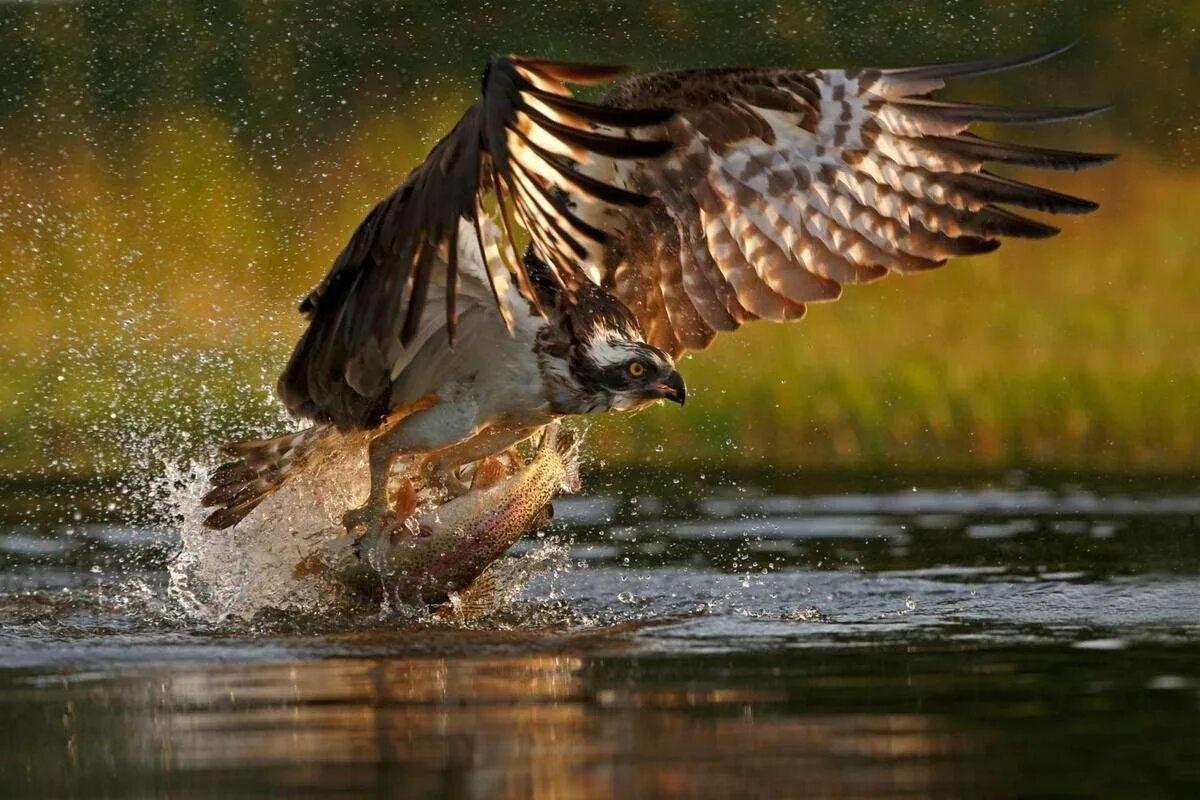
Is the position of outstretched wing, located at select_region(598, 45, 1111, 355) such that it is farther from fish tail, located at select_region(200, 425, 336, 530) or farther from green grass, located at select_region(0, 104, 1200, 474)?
green grass, located at select_region(0, 104, 1200, 474)

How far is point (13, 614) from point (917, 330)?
6.80m

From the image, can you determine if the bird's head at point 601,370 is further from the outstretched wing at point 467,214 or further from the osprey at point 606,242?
the outstretched wing at point 467,214

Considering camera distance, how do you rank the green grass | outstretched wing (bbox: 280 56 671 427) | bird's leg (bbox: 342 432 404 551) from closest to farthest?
1. outstretched wing (bbox: 280 56 671 427)
2. bird's leg (bbox: 342 432 404 551)
3. the green grass

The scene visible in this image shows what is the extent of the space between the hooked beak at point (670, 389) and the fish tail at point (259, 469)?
3.96 ft

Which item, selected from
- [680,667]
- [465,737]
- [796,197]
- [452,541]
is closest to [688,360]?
[796,197]

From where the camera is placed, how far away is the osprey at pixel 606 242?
22.1 ft

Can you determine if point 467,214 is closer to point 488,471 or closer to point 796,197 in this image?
point 488,471

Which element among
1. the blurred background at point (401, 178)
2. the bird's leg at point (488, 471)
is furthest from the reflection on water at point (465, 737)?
the blurred background at point (401, 178)

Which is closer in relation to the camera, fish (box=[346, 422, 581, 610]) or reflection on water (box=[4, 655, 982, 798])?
reflection on water (box=[4, 655, 982, 798])

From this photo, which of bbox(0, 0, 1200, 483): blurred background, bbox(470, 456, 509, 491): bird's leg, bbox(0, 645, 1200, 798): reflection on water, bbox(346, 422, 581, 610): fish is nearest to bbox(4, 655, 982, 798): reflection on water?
bbox(0, 645, 1200, 798): reflection on water

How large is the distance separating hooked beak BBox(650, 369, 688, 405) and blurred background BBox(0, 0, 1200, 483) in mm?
3445

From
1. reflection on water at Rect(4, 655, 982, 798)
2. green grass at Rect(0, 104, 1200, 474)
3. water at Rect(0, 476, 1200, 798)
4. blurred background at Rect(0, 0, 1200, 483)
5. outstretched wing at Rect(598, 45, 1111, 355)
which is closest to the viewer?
reflection on water at Rect(4, 655, 982, 798)

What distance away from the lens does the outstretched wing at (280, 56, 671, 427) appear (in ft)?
21.0

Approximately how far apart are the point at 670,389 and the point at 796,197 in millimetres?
1273
